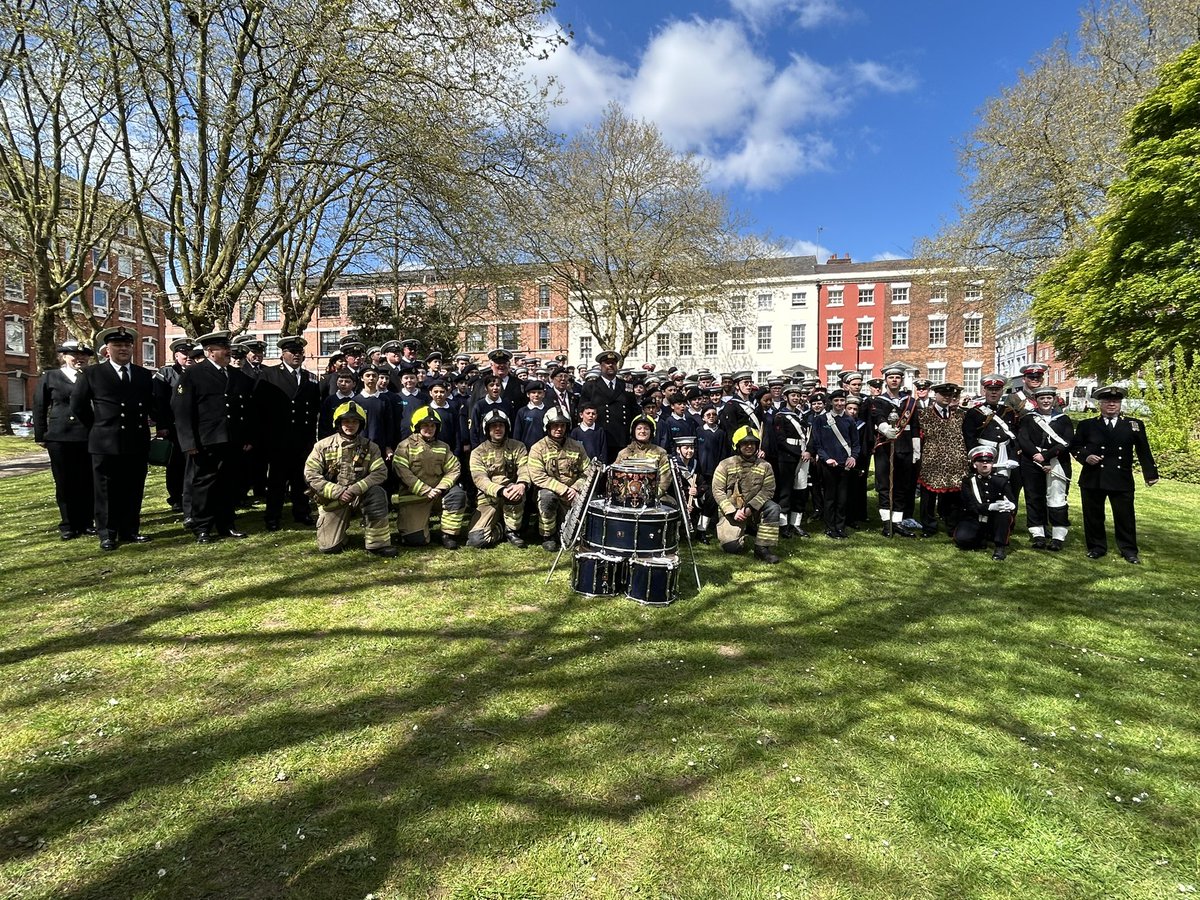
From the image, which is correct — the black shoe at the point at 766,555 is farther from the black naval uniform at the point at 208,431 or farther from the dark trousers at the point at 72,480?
the dark trousers at the point at 72,480

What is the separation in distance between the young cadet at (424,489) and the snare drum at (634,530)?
228cm

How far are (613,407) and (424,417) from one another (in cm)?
291

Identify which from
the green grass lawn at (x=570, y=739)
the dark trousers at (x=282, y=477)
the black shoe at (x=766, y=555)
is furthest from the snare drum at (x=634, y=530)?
the dark trousers at (x=282, y=477)

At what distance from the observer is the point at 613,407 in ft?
30.4

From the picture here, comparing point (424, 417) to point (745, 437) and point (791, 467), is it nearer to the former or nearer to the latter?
point (745, 437)

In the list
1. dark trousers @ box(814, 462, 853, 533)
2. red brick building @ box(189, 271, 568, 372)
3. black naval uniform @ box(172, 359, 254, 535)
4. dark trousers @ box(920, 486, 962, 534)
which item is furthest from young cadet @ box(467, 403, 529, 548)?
red brick building @ box(189, 271, 568, 372)

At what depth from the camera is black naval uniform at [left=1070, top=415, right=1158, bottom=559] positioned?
7898mm

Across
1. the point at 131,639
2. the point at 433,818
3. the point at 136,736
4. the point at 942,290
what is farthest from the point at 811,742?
the point at 942,290

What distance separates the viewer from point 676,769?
133 inches

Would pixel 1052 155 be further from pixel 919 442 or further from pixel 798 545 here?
pixel 798 545

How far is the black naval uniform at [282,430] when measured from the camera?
7887 mm

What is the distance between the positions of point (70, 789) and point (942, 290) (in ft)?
117

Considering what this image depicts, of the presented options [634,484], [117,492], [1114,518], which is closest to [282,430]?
[117,492]

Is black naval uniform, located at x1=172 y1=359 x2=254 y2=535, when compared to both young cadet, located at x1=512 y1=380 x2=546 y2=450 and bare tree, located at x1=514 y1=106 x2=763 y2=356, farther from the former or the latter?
bare tree, located at x1=514 y1=106 x2=763 y2=356
